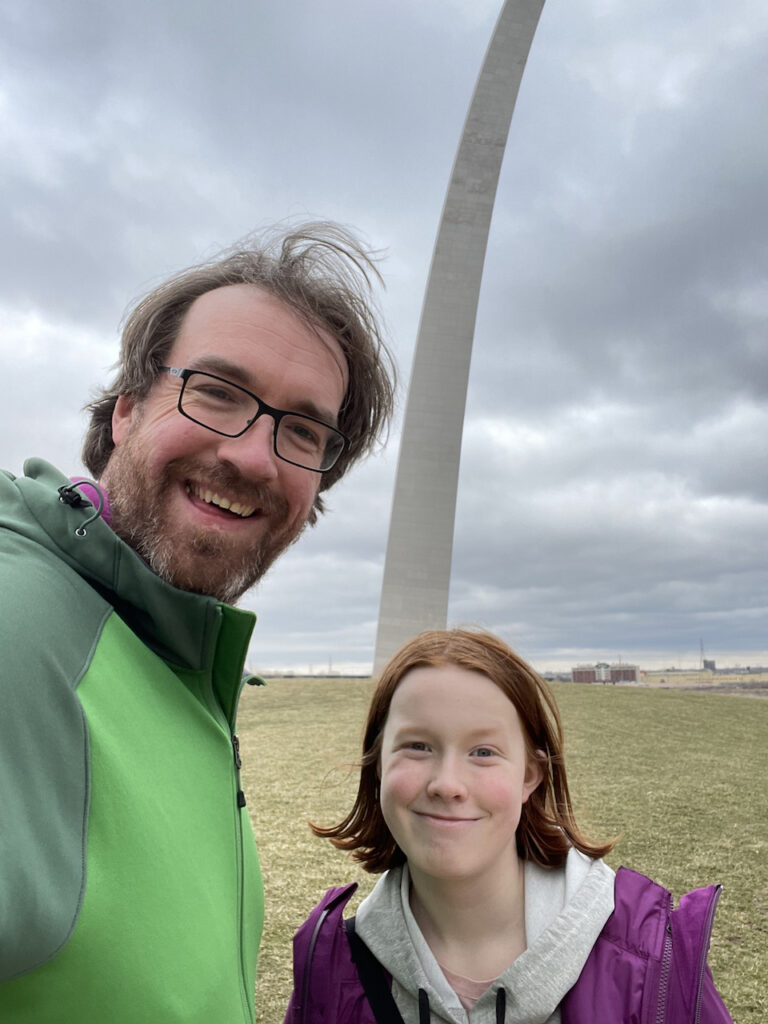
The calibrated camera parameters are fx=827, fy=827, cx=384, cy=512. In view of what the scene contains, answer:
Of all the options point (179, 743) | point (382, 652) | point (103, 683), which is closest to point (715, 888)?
point (179, 743)

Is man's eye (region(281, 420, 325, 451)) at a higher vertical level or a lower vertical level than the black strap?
higher

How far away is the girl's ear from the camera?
1830mm

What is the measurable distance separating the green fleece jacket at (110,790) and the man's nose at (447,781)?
14.5 inches

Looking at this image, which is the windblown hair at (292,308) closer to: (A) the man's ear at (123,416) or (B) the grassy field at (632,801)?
(A) the man's ear at (123,416)

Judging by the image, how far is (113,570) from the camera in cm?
129

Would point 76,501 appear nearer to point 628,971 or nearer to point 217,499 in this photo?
point 217,499

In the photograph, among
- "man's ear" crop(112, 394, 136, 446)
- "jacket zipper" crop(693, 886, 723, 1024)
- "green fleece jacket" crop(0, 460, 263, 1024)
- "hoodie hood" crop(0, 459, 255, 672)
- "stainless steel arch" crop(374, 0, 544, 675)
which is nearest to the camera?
"green fleece jacket" crop(0, 460, 263, 1024)

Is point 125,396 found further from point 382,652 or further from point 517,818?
point 382,652

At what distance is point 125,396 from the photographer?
6.49 feet

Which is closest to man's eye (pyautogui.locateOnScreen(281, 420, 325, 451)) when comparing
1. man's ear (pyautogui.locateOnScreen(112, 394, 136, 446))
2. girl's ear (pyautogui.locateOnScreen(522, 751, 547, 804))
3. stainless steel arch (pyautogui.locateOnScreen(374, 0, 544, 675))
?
man's ear (pyautogui.locateOnScreen(112, 394, 136, 446))

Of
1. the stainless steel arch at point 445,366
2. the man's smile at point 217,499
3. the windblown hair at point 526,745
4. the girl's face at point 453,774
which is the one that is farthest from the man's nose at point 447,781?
the stainless steel arch at point 445,366

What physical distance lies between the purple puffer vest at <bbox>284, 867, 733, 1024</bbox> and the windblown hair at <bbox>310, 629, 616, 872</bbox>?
18 cm

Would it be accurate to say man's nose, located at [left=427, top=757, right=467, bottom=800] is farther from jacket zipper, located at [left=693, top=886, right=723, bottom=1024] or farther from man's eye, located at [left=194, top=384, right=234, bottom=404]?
man's eye, located at [left=194, top=384, right=234, bottom=404]

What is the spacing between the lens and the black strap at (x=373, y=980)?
157 centimetres
